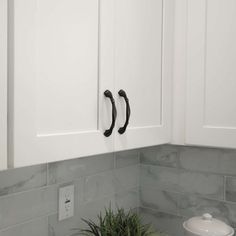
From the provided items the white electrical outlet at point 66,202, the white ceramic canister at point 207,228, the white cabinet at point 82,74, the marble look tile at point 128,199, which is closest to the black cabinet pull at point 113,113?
the white cabinet at point 82,74

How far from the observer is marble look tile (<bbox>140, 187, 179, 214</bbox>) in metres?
1.53

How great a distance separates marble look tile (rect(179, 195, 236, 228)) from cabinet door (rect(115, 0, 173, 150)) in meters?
0.41

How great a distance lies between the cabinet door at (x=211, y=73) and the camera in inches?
43.0

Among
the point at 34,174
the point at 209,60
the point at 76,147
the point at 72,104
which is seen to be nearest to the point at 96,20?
the point at 72,104

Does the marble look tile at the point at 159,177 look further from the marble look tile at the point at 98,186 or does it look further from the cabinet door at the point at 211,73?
the cabinet door at the point at 211,73

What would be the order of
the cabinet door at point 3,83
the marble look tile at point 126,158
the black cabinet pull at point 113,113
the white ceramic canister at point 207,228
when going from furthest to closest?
the marble look tile at point 126,158
the white ceramic canister at point 207,228
the black cabinet pull at point 113,113
the cabinet door at point 3,83

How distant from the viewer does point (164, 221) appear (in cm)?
157

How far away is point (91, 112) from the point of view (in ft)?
2.87

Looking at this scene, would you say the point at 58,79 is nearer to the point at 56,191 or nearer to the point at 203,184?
the point at 56,191

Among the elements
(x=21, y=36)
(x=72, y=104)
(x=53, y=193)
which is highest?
(x=21, y=36)

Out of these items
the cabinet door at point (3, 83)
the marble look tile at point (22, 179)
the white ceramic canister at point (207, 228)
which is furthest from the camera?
the white ceramic canister at point (207, 228)

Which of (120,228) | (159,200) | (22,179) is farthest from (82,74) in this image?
(159,200)

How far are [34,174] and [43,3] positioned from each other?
0.62 metres

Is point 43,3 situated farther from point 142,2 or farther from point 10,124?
point 142,2
